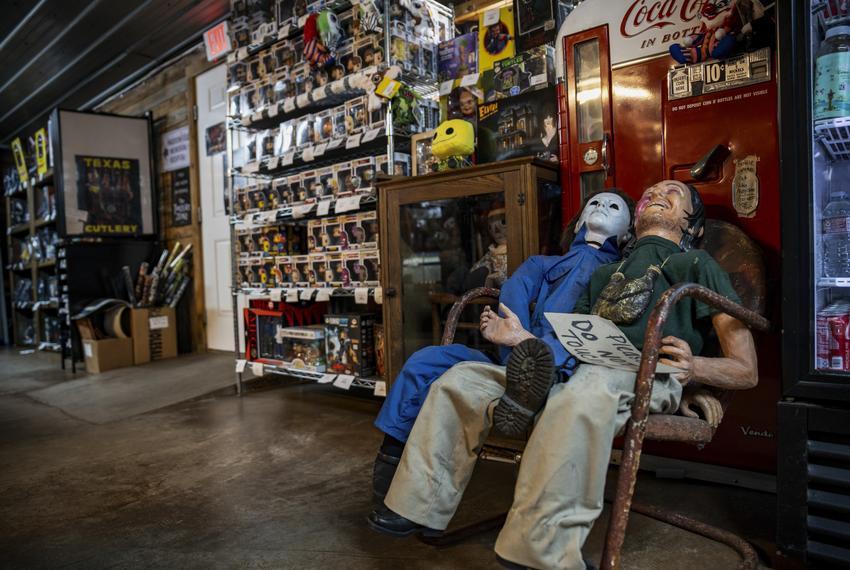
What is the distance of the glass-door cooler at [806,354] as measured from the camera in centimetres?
143

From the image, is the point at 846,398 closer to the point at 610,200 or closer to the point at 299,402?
the point at 610,200

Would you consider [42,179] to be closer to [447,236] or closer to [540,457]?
[447,236]

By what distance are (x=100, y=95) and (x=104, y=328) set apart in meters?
3.29

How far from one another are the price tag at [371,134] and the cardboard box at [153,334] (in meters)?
3.29

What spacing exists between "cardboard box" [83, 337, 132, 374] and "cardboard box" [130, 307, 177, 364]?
65 millimetres

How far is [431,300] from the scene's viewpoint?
292 centimetres

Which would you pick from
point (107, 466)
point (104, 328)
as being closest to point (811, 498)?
point (107, 466)

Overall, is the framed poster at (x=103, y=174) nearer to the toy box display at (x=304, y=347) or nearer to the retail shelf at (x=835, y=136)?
the toy box display at (x=304, y=347)

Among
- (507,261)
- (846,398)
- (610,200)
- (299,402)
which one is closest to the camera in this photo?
(846,398)

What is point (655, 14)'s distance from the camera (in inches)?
86.0

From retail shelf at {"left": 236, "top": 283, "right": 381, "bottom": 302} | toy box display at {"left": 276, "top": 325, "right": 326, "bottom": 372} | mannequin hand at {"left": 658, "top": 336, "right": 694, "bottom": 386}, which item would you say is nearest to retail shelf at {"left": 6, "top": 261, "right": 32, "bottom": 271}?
retail shelf at {"left": 236, "top": 283, "right": 381, "bottom": 302}

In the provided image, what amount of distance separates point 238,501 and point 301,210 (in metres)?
1.89

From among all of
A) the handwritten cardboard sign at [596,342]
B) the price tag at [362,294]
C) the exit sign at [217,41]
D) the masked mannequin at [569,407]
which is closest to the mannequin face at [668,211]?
the masked mannequin at [569,407]

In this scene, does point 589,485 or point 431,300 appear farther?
point 431,300
